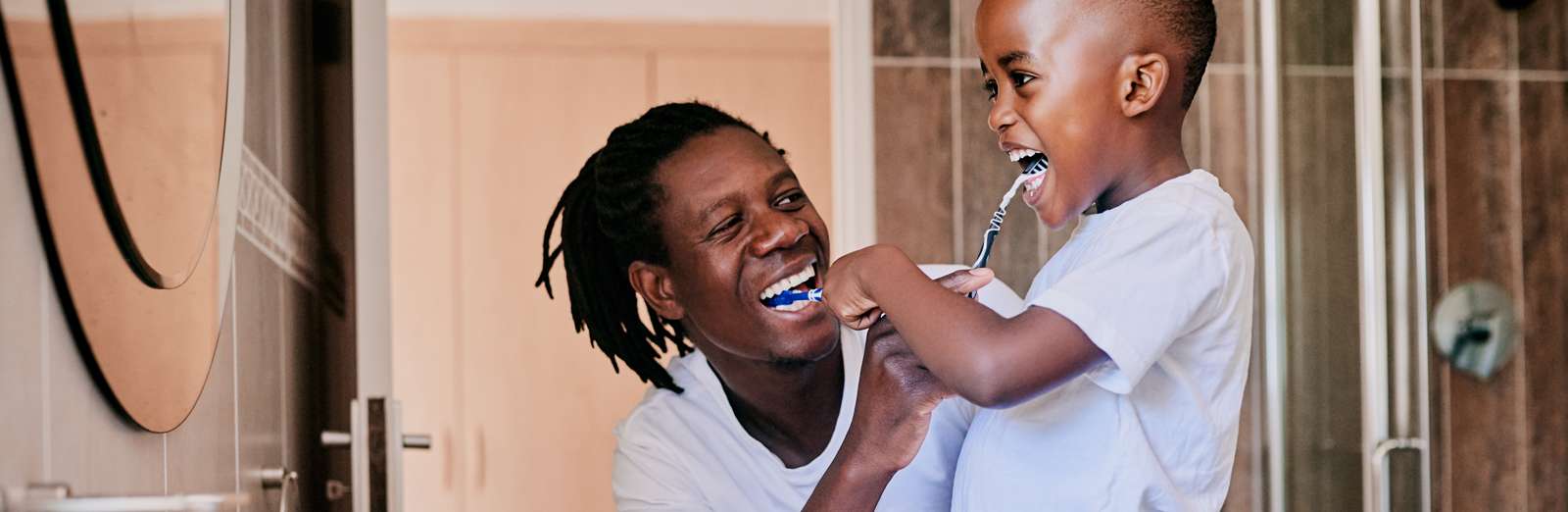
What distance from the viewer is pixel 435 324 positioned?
124cm

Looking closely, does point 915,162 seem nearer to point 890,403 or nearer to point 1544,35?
point 890,403

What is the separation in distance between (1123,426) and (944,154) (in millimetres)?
694

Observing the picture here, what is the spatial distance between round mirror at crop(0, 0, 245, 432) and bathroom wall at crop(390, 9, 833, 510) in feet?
1.04

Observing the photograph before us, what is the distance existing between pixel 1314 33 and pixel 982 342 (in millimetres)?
1127

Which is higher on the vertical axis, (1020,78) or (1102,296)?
(1020,78)

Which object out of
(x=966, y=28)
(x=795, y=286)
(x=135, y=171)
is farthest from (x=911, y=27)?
(x=135, y=171)

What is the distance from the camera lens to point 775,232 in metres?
1.16

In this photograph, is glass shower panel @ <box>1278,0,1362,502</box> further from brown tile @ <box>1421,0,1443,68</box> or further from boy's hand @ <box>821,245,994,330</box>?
boy's hand @ <box>821,245,994,330</box>

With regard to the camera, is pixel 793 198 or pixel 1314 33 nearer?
pixel 793 198

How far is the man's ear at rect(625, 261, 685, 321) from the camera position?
1162 millimetres

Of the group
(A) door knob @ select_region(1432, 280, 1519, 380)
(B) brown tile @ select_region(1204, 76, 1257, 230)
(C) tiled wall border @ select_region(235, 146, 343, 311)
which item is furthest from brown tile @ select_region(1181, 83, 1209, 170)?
(C) tiled wall border @ select_region(235, 146, 343, 311)

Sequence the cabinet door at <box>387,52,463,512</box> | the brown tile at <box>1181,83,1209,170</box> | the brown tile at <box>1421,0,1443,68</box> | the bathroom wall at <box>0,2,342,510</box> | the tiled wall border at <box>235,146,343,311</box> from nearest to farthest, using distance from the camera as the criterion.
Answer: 1. the bathroom wall at <box>0,2,342,510</box>
2. the tiled wall border at <box>235,146,343,311</box>
3. the cabinet door at <box>387,52,463,512</box>
4. the brown tile at <box>1181,83,1209,170</box>
5. the brown tile at <box>1421,0,1443,68</box>

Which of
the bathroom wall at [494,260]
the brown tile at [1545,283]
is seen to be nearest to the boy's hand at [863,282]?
the bathroom wall at [494,260]

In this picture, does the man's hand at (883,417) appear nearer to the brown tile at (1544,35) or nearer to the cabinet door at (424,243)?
the cabinet door at (424,243)
